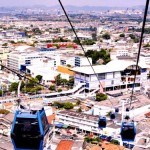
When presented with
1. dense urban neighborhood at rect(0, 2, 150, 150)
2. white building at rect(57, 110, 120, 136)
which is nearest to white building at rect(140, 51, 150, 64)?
dense urban neighborhood at rect(0, 2, 150, 150)

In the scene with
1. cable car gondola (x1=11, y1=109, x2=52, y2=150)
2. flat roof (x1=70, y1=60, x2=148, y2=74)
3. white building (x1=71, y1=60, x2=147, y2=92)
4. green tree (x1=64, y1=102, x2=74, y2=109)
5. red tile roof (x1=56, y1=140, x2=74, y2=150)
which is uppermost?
cable car gondola (x1=11, y1=109, x2=52, y2=150)

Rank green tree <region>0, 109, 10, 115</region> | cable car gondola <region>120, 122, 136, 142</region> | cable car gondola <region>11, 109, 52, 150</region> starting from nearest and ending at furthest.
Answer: cable car gondola <region>11, 109, 52, 150</region> < cable car gondola <region>120, 122, 136, 142</region> < green tree <region>0, 109, 10, 115</region>

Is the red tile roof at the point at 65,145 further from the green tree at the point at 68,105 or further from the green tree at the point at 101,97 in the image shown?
the green tree at the point at 101,97

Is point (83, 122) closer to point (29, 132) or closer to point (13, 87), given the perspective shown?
point (13, 87)

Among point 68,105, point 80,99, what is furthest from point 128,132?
point 80,99

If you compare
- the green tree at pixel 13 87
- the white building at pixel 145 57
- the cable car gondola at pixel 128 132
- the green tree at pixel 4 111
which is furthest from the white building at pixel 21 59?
the cable car gondola at pixel 128 132

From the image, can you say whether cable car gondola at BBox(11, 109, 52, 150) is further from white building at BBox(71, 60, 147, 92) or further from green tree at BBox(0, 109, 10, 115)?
white building at BBox(71, 60, 147, 92)
